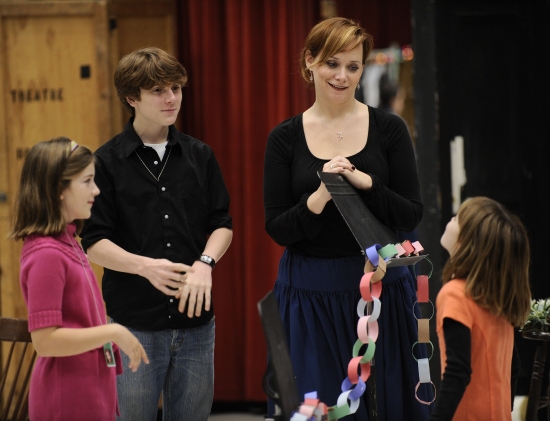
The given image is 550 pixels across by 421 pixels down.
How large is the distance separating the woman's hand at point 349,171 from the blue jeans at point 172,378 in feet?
2.05

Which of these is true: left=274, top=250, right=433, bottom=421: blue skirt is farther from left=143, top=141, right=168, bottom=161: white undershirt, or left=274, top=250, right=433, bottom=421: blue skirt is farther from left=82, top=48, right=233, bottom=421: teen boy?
left=143, top=141, right=168, bottom=161: white undershirt

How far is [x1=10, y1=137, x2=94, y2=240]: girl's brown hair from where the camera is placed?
6.25 ft

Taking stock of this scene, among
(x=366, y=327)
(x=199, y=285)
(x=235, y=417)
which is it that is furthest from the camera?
(x=235, y=417)

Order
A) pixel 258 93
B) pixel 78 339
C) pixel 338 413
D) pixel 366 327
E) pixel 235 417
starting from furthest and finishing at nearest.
Answer: pixel 235 417
pixel 258 93
pixel 366 327
pixel 338 413
pixel 78 339

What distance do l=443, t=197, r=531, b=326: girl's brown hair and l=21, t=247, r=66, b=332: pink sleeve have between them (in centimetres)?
98

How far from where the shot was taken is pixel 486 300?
192 cm

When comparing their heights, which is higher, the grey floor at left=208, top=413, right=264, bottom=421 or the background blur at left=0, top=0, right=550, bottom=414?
the background blur at left=0, top=0, right=550, bottom=414

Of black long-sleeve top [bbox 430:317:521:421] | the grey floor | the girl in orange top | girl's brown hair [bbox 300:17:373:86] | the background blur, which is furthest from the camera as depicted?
the grey floor

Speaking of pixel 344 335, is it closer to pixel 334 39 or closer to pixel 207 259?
pixel 207 259

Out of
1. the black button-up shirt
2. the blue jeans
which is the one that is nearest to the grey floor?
the blue jeans

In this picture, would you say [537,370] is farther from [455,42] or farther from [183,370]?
[455,42]

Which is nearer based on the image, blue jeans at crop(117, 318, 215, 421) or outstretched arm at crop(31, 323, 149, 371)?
outstretched arm at crop(31, 323, 149, 371)

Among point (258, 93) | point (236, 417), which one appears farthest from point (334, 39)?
point (236, 417)

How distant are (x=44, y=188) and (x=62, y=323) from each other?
0.33 metres
